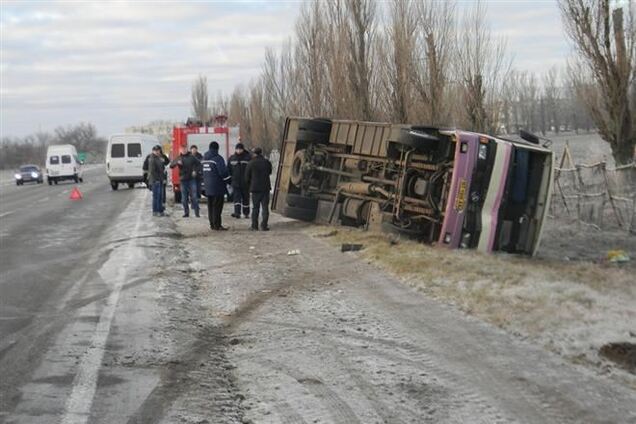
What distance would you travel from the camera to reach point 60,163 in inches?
1843

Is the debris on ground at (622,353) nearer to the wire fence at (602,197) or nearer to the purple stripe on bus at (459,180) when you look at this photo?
the purple stripe on bus at (459,180)

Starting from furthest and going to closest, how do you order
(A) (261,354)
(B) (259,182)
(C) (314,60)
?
(C) (314,60) < (B) (259,182) < (A) (261,354)

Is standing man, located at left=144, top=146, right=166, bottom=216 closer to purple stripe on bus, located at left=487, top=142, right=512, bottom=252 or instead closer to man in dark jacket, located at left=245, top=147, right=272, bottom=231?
man in dark jacket, located at left=245, top=147, right=272, bottom=231

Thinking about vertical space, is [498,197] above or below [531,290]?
above

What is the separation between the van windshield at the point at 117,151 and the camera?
33281 millimetres

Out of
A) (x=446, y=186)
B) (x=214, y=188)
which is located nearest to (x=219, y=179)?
(x=214, y=188)

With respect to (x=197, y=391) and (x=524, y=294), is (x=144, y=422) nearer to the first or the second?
(x=197, y=391)

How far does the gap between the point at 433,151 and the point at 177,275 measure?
15.2ft

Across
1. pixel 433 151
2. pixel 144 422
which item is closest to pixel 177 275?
pixel 433 151

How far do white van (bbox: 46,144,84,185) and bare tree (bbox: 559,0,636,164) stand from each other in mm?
35506

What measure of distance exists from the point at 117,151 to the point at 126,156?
465 mm

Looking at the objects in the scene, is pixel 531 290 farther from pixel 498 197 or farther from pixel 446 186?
pixel 446 186

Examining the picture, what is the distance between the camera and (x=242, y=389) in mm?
5191

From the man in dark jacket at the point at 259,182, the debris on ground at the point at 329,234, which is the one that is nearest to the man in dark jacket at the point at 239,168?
the man in dark jacket at the point at 259,182
